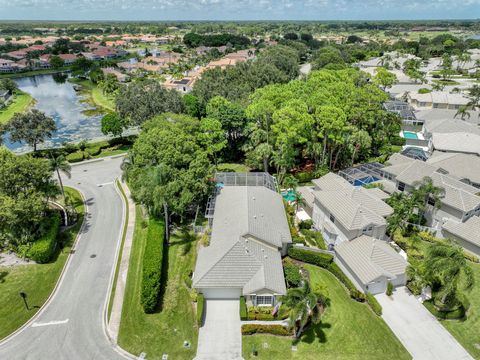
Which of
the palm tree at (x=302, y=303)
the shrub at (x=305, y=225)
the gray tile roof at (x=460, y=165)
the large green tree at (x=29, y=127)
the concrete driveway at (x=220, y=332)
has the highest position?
the large green tree at (x=29, y=127)

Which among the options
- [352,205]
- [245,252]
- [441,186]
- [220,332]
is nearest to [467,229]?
[441,186]

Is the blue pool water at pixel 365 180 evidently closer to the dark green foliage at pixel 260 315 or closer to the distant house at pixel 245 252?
the distant house at pixel 245 252

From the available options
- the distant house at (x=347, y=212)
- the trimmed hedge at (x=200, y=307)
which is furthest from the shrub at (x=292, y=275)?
the trimmed hedge at (x=200, y=307)

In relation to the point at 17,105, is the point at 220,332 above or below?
below

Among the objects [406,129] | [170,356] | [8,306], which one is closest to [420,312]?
[170,356]

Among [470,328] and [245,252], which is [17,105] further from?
[470,328]

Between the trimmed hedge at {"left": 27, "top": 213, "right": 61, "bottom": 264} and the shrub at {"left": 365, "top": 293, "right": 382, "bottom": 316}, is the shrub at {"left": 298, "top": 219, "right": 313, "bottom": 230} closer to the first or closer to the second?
the shrub at {"left": 365, "top": 293, "right": 382, "bottom": 316}

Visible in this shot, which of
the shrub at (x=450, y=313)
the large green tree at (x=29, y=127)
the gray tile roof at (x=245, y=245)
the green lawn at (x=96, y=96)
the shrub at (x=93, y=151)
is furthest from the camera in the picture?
the green lawn at (x=96, y=96)
